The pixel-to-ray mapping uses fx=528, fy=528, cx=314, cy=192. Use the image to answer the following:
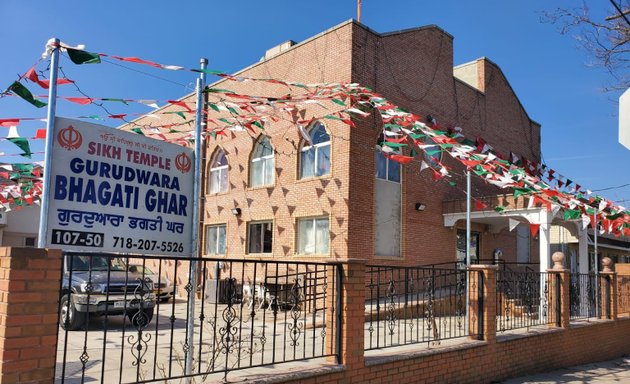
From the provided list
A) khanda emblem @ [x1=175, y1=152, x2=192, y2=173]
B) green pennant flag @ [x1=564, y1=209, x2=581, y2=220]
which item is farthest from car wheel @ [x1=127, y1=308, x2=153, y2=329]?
green pennant flag @ [x1=564, y1=209, x2=581, y2=220]

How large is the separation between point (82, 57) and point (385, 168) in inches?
456

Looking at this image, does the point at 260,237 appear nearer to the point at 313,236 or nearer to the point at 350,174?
the point at 313,236

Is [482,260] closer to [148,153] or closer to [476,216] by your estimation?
[476,216]

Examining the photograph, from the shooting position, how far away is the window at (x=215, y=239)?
1912cm

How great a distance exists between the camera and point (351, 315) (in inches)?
235

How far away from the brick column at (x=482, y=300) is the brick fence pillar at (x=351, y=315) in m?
2.85

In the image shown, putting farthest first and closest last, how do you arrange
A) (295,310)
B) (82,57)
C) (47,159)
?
(295,310), (82,57), (47,159)

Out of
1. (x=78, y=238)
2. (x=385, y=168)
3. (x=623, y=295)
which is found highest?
(x=385, y=168)

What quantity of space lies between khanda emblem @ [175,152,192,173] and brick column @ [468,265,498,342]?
4866 mm

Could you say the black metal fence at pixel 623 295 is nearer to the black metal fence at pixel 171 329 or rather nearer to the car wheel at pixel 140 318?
the black metal fence at pixel 171 329

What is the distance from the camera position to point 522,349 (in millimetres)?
8969

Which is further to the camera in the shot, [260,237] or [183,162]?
[260,237]

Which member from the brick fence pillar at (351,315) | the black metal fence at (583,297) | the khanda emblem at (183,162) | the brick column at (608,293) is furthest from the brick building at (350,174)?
the khanda emblem at (183,162)

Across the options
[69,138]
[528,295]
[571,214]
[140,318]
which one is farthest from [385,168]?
[140,318]
